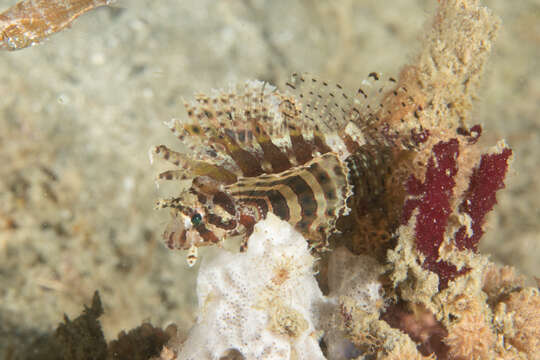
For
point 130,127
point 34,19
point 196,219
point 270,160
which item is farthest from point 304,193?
point 130,127

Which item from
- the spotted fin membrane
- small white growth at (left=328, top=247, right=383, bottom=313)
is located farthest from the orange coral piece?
small white growth at (left=328, top=247, right=383, bottom=313)

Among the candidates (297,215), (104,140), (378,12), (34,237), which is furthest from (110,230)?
(378,12)

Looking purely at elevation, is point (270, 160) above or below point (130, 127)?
below

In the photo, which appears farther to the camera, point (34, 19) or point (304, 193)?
point (34, 19)

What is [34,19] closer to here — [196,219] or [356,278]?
[196,219]

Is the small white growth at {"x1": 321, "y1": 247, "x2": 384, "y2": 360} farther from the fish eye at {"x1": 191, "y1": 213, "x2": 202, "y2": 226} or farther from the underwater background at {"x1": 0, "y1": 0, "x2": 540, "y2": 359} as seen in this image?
the underwater background at {"x1": 0, "y1": 0, "x2": 540, "y2": 359}

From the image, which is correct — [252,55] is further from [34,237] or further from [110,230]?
[34,237]
